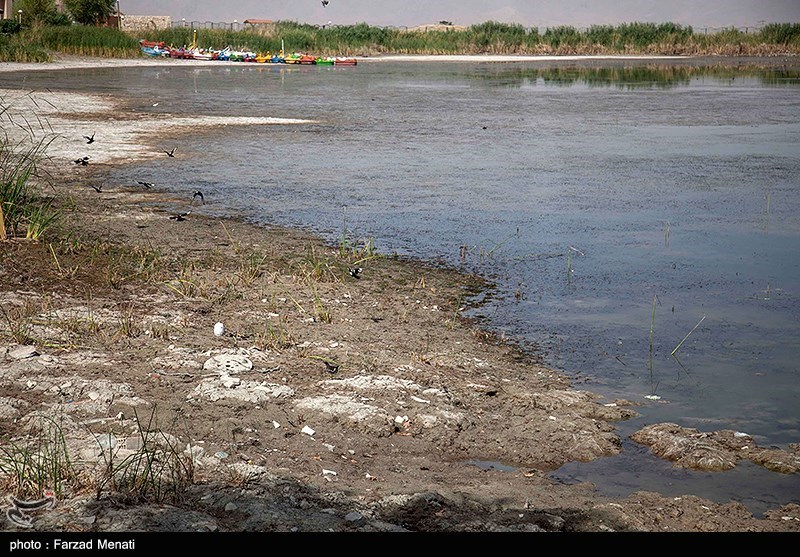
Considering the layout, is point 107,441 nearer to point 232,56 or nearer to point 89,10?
point 232,56

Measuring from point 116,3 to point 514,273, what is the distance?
6713cm

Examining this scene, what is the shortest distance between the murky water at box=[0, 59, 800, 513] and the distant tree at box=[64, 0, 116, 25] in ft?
145

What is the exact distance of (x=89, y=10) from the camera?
213 ft

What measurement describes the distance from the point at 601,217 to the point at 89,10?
6154 cm

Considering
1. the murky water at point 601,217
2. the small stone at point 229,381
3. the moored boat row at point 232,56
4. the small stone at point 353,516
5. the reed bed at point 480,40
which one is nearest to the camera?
the small stone at point 353,516

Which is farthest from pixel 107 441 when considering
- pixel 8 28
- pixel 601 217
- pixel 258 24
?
pixel 258 24

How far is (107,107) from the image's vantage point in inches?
833

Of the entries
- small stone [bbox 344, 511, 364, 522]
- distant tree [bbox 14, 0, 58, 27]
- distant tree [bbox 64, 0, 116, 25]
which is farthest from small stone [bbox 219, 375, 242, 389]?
distant tree [bbox 64, 0, 116, 25]

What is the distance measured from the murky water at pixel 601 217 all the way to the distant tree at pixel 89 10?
145 feet

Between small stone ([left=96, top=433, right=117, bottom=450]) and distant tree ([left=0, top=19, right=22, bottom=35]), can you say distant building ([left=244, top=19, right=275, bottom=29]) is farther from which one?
small stone ([left=96, top=433, right=117, bottom=450])

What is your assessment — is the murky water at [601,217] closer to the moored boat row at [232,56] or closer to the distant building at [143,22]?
the moored boat row at [232,56]

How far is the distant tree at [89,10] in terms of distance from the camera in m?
64.4

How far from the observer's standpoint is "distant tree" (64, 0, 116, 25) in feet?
211

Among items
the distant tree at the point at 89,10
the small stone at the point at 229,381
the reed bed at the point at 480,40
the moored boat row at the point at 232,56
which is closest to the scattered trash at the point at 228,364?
the small stone at the point at 229,381
